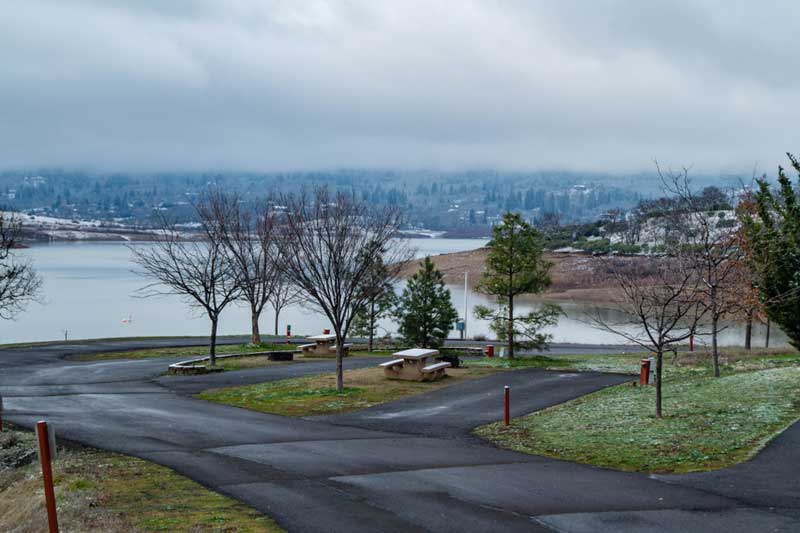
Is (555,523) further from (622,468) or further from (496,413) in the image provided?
(496,413)

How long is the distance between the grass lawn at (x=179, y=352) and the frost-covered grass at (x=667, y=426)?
22.0 metres

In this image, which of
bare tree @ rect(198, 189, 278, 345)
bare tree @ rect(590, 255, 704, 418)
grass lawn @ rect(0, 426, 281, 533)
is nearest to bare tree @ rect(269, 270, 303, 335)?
bare tree @ rect(198, 189, 278, 345)

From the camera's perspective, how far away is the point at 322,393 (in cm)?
2428

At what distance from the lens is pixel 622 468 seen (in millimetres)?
14086

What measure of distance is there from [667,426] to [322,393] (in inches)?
430

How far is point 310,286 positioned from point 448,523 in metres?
13.9

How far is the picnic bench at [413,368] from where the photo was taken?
1059 inches

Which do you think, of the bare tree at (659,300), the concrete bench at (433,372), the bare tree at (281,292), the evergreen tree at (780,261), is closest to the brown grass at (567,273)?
the bare tree at (281,292)

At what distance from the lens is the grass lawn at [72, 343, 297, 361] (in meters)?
38.1

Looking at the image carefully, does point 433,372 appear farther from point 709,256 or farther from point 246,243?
point 246,243

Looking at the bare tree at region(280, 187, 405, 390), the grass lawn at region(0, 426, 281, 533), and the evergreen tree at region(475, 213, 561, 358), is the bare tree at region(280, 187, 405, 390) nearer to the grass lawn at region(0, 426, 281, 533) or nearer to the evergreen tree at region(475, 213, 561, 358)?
the evergreen tree at region(475, 213, 561, 358)

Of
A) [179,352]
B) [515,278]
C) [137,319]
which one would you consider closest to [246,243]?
[179,352]

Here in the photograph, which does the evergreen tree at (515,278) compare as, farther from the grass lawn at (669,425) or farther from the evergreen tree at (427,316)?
the grass lawn at (669,425)

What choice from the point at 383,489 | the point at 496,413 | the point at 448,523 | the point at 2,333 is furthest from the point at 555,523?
the point at 2,333
